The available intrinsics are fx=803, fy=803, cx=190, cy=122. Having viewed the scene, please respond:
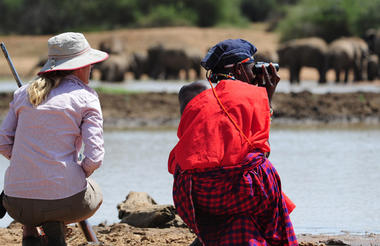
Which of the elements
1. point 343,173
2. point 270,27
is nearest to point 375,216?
point 343,173

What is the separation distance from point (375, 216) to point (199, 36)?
3338cm

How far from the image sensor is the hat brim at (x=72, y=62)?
173 inches

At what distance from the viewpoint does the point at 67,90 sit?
4348 mm

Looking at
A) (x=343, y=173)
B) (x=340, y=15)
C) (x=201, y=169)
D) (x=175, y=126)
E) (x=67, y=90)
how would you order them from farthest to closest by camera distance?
1. (x=340, y=15)
2. (x=175, y=126)
3. (x=343, y=173)
4. (x=67, y=90)
5. (x=201, y=169)

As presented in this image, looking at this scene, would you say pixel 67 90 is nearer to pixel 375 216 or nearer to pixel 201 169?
pixel 201 169

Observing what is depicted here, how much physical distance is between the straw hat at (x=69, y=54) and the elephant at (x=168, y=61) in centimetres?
2649

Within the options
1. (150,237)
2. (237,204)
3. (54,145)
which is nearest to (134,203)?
(150,237)

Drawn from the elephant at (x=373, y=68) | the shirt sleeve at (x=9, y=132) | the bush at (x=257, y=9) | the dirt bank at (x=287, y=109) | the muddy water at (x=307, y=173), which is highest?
the shirt sleeve at (x=9, y=132)

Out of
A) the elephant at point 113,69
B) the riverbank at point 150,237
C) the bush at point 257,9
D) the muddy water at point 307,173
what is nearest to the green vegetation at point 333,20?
→ the elephant at point 113,69

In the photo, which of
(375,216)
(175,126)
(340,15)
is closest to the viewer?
(375,216)

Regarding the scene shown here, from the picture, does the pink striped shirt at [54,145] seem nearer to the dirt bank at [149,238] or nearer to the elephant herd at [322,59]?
the dirt bank at [149,238]

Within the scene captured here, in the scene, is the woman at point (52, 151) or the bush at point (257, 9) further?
the bush at point (257, 9)

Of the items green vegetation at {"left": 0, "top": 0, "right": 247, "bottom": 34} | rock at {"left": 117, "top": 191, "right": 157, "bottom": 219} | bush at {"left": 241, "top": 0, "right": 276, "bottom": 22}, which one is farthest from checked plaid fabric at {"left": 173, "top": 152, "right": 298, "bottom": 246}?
bush at {"left": 241, "top": 0, "right": 276, "bottom": 22}

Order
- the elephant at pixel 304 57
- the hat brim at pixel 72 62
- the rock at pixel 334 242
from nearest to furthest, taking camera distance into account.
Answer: the hat brim at pixel 72 62, the rock at pixel 334 242, the elephant at pixel 304 57
